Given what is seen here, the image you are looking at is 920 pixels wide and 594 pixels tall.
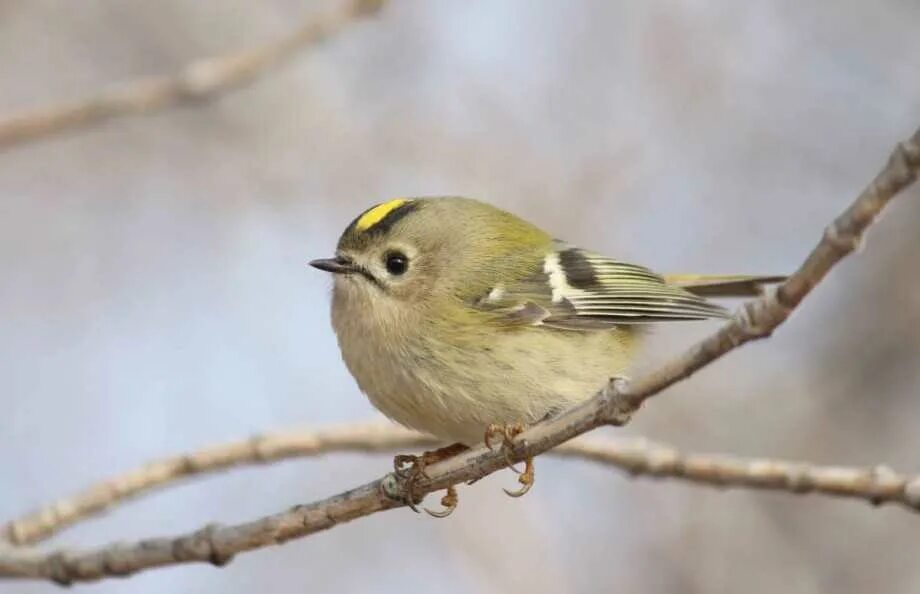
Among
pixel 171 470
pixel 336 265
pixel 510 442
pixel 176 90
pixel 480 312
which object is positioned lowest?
pixel 510 442

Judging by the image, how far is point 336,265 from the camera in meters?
2.05

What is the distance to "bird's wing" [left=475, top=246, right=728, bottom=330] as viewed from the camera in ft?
6.48

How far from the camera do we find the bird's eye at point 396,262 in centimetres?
207

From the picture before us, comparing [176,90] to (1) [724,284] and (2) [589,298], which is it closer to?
(2) [589,298]

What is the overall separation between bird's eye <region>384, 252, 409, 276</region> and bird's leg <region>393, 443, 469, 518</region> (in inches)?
12.7

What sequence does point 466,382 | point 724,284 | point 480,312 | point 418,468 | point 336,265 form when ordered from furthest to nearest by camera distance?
point 724,284 < point 336,265 < point 480,312 < point 466,382 < point 418,468

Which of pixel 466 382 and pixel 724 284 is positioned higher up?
pixel 724 284

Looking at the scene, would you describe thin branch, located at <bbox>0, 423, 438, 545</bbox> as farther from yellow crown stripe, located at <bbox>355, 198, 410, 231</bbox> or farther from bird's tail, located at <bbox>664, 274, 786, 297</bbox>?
bird's tail, located at <bbox>664, 274, 786, 297</bbox>

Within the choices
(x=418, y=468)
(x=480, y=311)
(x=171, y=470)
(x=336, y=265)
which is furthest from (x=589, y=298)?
(x=171, y=470)

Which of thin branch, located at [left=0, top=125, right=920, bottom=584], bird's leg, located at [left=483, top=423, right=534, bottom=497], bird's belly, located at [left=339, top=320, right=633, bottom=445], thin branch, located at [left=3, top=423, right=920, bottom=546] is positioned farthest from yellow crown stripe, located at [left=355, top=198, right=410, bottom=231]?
thin branch, located at [left=0, top=125, right=920, bottom=584]

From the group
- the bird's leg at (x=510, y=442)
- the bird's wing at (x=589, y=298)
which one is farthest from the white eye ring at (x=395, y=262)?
the bird's leg at (x=510, y=442)

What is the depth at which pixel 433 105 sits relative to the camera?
3559mm

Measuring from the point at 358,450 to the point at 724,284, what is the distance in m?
0.74

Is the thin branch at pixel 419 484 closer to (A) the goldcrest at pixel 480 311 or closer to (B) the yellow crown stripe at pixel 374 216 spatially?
(A) the goldcrest at pixel 480 311
